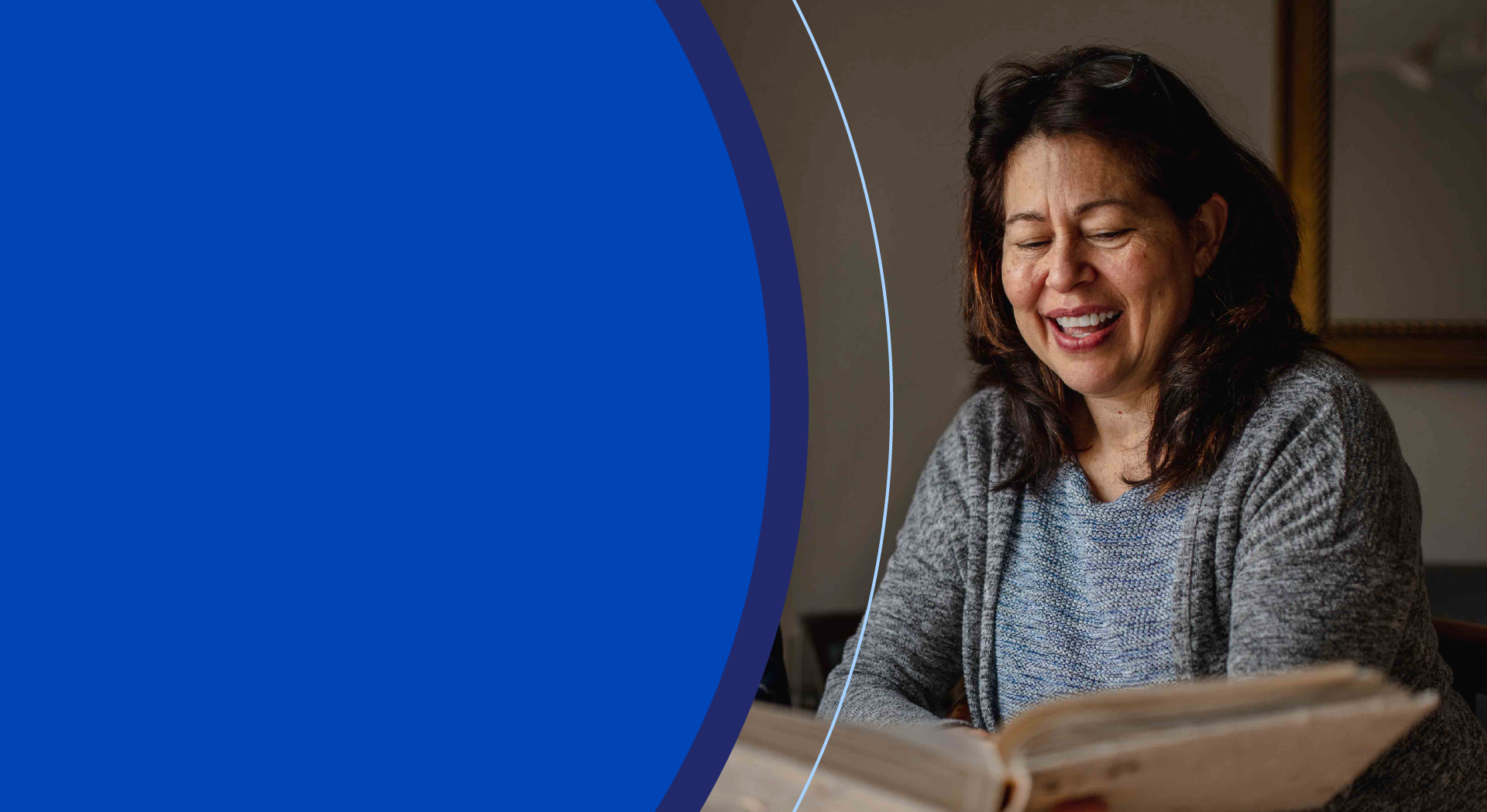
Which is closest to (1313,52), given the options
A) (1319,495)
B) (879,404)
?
(1319,495)

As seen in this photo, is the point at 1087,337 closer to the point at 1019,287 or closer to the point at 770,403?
the point at 1019,287

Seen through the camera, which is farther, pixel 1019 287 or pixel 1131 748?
pixel 1019 287

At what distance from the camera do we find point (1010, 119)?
1105 mm

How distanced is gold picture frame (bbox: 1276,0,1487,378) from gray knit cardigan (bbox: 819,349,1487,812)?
1.19 metres

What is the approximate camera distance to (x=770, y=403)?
2.23ft

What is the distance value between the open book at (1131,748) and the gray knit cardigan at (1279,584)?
1.04 feet

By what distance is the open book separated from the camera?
0.52 meters

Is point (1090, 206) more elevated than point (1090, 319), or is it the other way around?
point (1090, 206)

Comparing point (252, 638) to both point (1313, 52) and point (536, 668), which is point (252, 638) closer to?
point (536, 668)

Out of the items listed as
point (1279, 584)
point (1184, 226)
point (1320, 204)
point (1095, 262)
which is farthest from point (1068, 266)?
point (1320, 204)

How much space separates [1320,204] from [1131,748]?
191 cm

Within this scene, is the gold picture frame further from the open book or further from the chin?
the open book

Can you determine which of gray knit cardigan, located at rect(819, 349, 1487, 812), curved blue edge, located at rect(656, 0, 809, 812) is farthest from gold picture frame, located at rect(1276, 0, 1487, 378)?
curved blue edge, located at rect(656, 0, 809, 812)

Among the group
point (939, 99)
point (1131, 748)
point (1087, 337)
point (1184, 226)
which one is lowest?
point (1131, 748)
